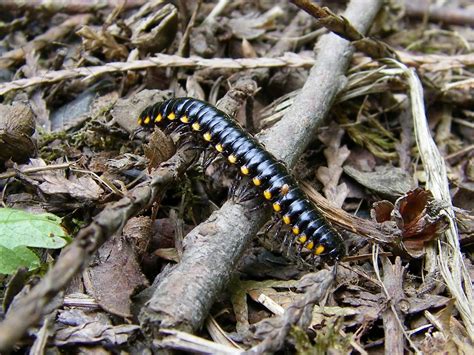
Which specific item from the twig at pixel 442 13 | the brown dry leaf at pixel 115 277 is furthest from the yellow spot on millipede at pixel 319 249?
the twig at pixel 442 13

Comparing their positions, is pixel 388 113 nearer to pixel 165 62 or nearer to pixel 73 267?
pixel 165 62

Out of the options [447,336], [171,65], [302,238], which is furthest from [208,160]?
[447,336]

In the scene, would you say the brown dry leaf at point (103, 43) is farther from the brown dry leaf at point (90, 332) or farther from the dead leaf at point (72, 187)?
the brown dry leaf at point (90, 332)

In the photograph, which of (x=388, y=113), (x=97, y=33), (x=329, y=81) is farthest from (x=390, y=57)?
(x=97, y=33)

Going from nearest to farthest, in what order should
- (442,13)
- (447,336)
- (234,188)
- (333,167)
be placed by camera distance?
(447,336), (234,188), (333,167), (442,13)

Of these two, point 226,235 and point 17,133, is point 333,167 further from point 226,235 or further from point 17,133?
point 17,133

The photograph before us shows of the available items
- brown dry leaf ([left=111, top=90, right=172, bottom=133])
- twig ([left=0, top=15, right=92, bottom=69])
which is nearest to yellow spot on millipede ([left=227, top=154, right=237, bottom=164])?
brown dry leaf ([left=111, top=90, right=172, bottom=133])

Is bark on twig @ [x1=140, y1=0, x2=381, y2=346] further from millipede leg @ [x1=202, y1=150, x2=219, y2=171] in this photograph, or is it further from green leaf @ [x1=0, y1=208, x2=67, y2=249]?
green leaf @ [x1=0, y1=208, x2=67, y2=249]
